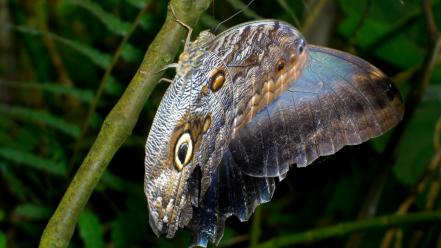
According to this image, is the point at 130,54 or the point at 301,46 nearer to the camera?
the point at 301,46

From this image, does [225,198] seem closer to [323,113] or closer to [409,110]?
[323,113]

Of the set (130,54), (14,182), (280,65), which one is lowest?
(14,182)

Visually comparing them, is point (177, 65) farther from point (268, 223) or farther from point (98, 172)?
point (268, 223)

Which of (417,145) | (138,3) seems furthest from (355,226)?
(138,3)

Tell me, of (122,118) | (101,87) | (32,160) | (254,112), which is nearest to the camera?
(122,118)

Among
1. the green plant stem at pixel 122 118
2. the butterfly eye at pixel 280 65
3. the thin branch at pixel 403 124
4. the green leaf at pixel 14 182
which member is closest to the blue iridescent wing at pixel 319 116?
the butterfly eye at pixel 280 65

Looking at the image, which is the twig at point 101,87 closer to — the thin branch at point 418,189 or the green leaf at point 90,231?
the green leaf at point 90,231

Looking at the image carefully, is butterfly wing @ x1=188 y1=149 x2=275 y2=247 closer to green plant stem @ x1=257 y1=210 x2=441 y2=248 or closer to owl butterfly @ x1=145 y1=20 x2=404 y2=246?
owl butterfly @ x1=145 y1=20 x2=404 y2=246
